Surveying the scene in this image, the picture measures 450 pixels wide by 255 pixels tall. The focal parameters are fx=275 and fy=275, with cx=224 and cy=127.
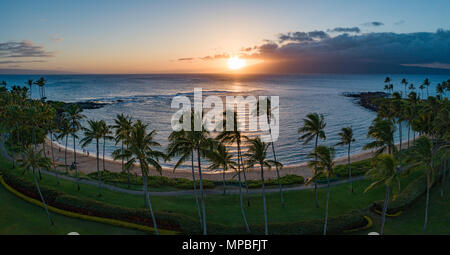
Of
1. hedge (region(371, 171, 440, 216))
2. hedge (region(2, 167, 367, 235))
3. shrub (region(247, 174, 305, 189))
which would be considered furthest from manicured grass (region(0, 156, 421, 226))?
shrub (region(247, 174, 305, 189))

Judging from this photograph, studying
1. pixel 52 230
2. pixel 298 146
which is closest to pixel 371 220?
pixel 52 230

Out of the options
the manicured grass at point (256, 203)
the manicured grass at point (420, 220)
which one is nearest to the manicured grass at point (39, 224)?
the manicured grass at point (256, 203)

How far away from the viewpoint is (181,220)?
29922 mm

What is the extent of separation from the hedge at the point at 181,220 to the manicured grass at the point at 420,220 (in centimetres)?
218

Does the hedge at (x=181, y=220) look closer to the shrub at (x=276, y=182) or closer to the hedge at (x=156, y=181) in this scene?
the hedge at (x=156, y=181)

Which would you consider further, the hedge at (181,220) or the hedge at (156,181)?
the hedge at (156,181)

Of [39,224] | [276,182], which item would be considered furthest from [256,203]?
[39,224]

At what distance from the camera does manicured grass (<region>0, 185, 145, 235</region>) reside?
1107 inches

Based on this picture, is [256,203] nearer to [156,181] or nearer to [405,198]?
[156,181]

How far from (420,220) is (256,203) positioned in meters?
19.1

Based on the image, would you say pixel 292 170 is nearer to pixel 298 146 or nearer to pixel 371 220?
pixel 298 146

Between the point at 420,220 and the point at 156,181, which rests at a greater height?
the point at 156,181

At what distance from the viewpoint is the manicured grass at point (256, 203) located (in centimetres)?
3300

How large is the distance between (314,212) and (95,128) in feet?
103
